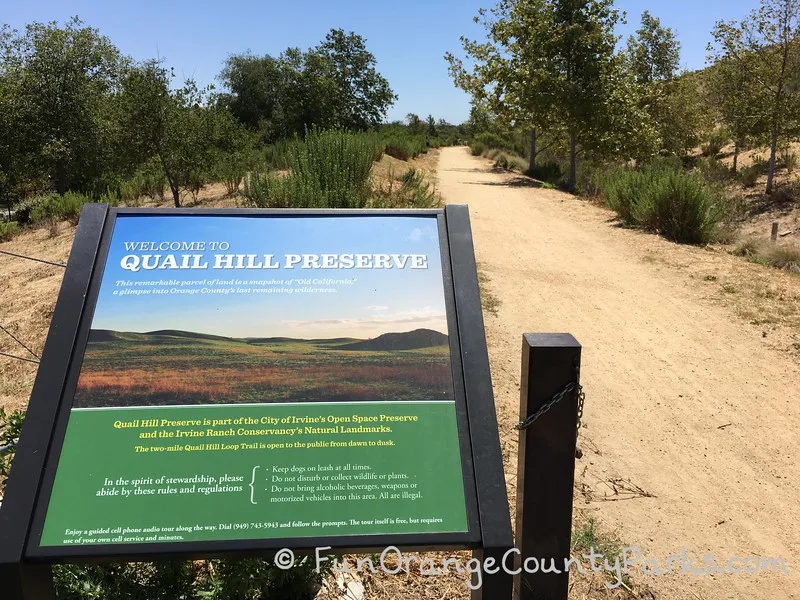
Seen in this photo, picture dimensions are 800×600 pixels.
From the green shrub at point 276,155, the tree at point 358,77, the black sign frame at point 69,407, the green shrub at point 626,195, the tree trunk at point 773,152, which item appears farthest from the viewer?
the tree at point 358,77

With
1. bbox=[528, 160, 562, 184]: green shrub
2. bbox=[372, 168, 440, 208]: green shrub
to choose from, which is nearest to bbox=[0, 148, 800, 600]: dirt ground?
bbox=[372, 168, 440, 208]: green shrub

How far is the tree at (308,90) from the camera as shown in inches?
1017

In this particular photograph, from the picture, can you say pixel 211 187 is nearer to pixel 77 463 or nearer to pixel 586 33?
pixel 586 33

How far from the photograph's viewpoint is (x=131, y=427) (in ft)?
6.09

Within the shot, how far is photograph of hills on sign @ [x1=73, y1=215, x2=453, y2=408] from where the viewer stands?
1.96m

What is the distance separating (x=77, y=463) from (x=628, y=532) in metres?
2.74

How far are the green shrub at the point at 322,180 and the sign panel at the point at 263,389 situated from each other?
5.48 metres

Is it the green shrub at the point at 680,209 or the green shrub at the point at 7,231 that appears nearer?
the green shrub at the point at 680,209

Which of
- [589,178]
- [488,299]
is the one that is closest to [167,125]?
[488,299]

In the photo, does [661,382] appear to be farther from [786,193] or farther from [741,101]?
[741,101]

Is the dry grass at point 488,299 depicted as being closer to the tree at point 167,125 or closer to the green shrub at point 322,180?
the green shrub at point 322,180

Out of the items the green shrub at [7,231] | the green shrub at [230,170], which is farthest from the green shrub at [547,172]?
the green shrub at [7,231]

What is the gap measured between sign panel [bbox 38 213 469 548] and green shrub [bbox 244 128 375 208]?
5.48 metres

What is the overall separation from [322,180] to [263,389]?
24.3 ft
